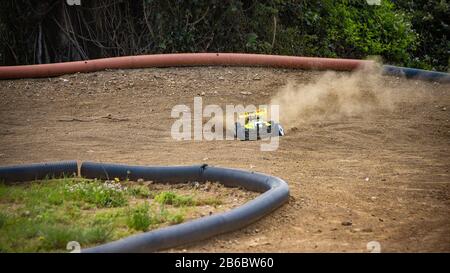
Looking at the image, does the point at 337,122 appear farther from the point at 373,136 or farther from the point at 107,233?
the point at 107,233

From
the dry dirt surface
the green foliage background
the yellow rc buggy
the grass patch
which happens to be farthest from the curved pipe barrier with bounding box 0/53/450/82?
the grass patch

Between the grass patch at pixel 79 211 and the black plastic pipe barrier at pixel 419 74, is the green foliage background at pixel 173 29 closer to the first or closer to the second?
the black plastic pipe barrier at pixel 419 74

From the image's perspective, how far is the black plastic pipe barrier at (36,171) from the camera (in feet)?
21.1

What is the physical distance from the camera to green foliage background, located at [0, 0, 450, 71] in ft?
39.9

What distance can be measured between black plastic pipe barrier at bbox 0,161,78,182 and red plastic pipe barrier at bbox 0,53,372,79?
4472 millimetres

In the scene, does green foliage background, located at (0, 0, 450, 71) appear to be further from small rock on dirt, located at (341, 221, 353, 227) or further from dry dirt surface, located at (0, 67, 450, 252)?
small rock on dirt, located at (341, 221, 353, 227)

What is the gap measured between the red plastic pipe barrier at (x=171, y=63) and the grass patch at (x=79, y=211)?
4.64 meters

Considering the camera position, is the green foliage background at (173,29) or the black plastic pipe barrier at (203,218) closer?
the black plastic pipe barrier at (203,218)

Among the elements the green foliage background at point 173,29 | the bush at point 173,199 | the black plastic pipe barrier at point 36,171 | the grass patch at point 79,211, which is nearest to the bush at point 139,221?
the grass patch at point 79,211

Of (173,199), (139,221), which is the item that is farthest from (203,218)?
(173,199)

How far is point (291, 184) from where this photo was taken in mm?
6246

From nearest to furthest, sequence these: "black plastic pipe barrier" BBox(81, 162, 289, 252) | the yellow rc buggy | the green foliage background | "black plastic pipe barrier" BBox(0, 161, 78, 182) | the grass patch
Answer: "black plastic pipe barrier" BBox(81, 162, 289, 252) → the grass patch → "black plastic pipe barrier" BBox(0, 161, 78, 182) → the yellow rc buggy → the green foliage background
